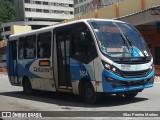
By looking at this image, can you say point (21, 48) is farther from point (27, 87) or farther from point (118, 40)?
point (118, 40)

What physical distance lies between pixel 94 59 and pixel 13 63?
7.19 metres

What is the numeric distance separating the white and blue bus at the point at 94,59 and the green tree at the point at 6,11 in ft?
395

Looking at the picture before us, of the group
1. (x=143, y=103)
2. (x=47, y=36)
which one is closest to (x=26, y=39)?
(x=47, y=36)

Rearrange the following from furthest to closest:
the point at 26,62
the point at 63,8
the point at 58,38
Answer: the point at 63,8
the point at 26,62
the point at 58,38

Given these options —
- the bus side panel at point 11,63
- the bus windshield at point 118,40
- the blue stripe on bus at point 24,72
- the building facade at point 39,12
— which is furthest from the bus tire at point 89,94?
the building facade at point 39,12

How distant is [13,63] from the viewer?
59.5 ft

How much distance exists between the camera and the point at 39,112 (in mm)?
11258

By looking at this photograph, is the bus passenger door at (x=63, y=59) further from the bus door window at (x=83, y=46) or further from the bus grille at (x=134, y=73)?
Result: the bus grille at (x=134, y=73)

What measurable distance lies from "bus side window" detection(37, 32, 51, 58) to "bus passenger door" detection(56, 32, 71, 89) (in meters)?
0.74

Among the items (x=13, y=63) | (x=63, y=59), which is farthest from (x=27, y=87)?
(x=63, y=59)

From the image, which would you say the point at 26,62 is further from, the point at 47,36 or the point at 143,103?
the point at 143,103

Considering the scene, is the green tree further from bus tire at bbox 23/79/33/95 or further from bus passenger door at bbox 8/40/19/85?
bus tire at bbox 23/79/33/95

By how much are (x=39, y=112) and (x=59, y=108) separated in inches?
36.8

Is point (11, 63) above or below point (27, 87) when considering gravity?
above
